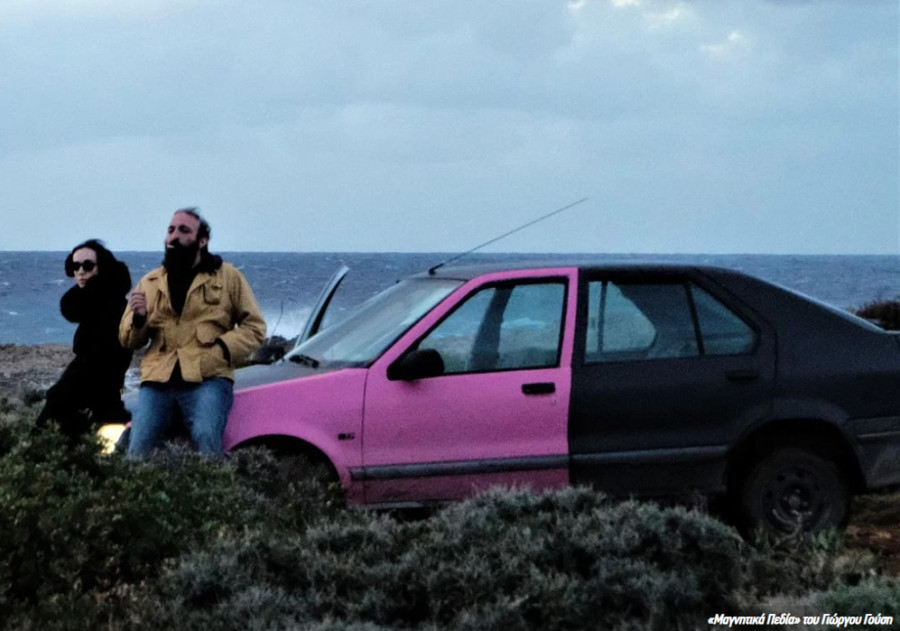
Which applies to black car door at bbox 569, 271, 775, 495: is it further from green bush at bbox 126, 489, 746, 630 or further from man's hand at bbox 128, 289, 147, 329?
man's hand at bbox 128, 289, 147, 329

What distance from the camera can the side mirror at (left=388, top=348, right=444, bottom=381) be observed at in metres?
6.82

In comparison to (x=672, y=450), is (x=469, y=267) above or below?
above

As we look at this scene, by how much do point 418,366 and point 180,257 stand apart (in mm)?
1531

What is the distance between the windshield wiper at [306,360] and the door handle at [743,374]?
7.03 feet

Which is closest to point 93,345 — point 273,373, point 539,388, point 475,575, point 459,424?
point 273,373

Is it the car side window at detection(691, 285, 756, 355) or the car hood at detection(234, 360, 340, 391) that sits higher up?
the car side window at detection(691, 285, 756, 355)

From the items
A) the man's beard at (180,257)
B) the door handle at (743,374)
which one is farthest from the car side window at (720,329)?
the man's beard at (180,257)

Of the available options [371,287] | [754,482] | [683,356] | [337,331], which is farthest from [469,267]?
[371,287]

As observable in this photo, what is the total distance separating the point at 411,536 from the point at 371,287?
59.1m

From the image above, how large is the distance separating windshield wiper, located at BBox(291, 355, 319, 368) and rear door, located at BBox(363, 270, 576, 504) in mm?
450

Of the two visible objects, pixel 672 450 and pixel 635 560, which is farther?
pixel 672 450

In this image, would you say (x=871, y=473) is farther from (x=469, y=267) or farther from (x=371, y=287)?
(x=371, y=287)

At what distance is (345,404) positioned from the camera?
6.85 meters

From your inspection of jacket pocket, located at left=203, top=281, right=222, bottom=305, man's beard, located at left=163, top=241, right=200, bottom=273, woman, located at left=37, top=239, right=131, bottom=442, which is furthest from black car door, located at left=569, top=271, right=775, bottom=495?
woman, located at left=37, top=239, right=131, bottom=442
